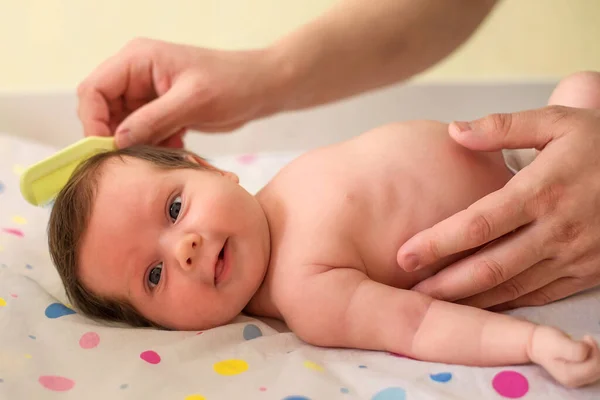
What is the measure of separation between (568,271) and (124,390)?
515 mm

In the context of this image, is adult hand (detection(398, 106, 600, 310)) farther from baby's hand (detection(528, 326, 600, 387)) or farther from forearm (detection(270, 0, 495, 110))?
forearm (detection(270, 0, 495, 110))

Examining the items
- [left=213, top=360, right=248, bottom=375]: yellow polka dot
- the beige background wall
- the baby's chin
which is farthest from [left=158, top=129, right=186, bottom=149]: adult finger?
the beige background wall

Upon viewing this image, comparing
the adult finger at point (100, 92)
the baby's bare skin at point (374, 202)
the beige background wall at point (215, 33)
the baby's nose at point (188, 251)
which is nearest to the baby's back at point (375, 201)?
the baby's bare skin at point (374, 202)

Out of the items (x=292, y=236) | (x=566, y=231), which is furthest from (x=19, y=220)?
(x=566, y=231)

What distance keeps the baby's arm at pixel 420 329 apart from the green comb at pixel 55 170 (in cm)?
39

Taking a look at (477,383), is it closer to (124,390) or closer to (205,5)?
(124,390)

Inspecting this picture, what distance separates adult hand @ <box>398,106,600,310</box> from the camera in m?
0.70

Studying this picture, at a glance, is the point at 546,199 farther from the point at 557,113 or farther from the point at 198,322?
the point at 198,322

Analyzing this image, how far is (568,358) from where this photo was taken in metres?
0.58

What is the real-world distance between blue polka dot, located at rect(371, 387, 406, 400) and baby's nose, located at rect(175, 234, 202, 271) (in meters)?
0.28

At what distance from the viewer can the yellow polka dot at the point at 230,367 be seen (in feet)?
2.21

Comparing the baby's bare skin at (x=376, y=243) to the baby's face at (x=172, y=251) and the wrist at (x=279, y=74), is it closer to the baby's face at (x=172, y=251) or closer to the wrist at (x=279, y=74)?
the baby's face at (x=172, y=251)

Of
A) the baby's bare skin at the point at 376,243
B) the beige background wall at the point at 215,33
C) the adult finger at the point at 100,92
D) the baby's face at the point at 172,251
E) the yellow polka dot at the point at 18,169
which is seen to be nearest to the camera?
the baby's bare skin at the point at 376,243

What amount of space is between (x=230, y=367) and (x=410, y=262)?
0.76 feet
